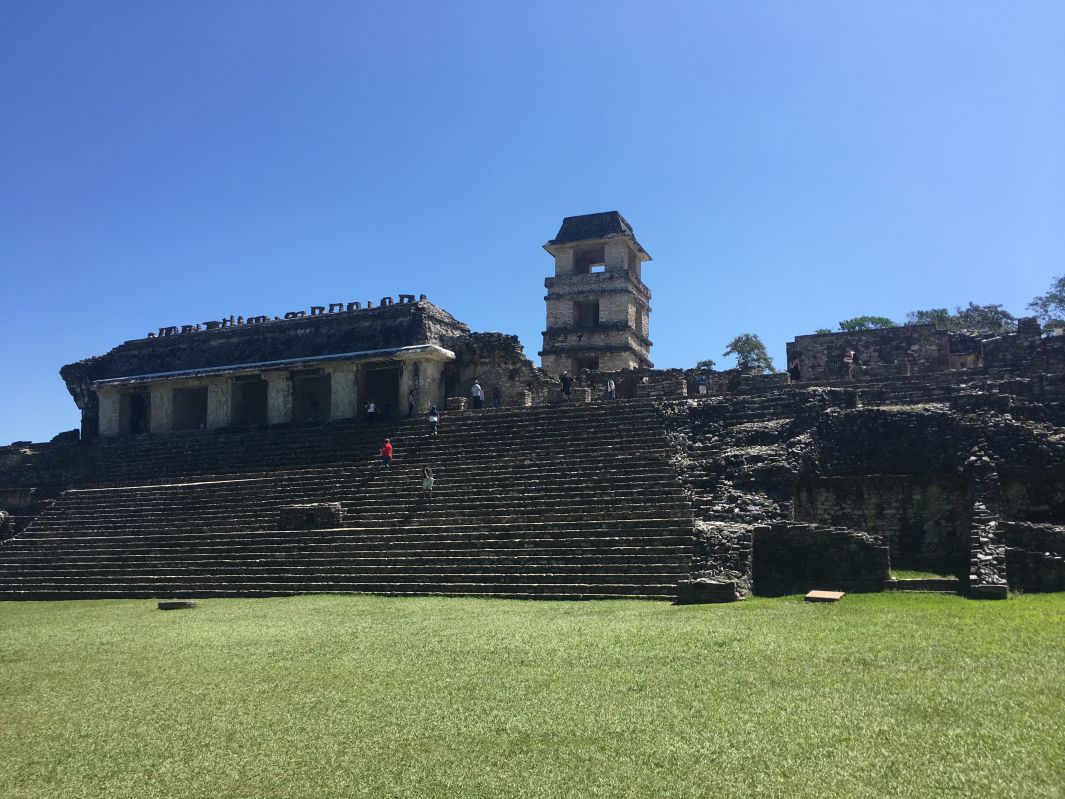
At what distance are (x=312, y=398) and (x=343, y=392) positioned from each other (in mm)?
3387

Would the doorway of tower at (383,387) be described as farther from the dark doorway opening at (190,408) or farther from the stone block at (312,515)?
the stone block at (312,515)

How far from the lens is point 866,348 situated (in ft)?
78.1

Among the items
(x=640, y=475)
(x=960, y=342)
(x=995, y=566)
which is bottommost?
(x=995, y=566)

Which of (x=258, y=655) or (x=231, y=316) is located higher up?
(x=231, y=316)

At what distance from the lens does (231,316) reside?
98.2 ft

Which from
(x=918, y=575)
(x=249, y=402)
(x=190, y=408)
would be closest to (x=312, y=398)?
(x=249, y=402)

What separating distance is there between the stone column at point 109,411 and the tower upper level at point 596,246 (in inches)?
623

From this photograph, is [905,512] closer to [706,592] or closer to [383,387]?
[706,592]

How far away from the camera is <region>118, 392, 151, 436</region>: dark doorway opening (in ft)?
94.3

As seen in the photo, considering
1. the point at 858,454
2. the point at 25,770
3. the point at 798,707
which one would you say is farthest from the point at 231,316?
the point at 798,707

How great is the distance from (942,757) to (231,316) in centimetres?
2809

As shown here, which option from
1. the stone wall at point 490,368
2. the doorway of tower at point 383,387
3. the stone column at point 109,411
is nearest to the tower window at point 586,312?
the stone wall at point 490,368

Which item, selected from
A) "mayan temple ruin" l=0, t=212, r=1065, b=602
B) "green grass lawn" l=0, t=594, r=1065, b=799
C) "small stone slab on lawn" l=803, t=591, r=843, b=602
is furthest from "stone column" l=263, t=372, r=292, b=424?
"small stone slab on lawn" l=803, t=591, r=843, b=602

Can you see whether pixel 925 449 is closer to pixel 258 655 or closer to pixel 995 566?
pixel 995 566
